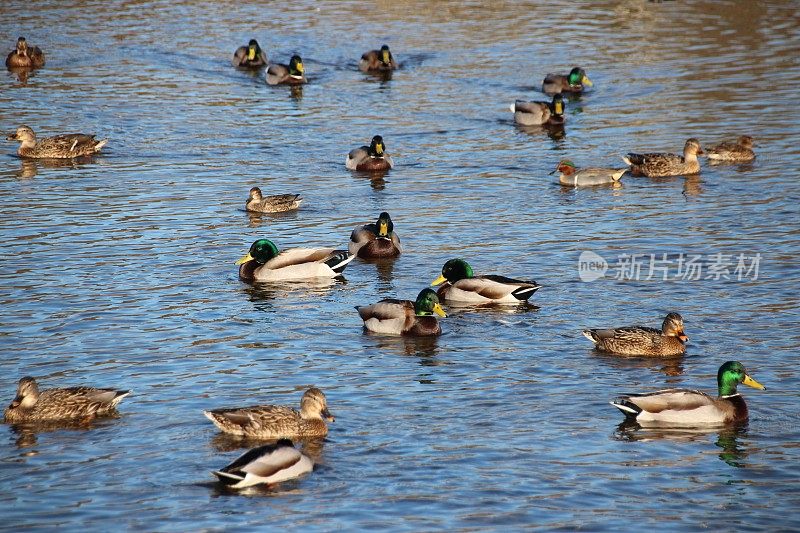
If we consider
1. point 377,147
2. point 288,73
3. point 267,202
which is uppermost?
point 288,73

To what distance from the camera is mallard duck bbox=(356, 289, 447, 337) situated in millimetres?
16719

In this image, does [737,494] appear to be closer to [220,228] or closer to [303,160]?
[220,228]

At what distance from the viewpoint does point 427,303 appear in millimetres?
16781

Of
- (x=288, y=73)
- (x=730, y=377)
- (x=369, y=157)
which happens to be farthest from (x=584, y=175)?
(x=288, y=73)

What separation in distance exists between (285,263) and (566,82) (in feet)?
48.0

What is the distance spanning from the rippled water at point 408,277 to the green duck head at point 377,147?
48 centimetres

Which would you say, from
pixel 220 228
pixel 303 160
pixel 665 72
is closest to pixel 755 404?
pixel 220 228

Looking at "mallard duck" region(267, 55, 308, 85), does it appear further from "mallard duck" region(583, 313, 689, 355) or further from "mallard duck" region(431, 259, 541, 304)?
"mallard duck" region(583, 313, 689, 355)

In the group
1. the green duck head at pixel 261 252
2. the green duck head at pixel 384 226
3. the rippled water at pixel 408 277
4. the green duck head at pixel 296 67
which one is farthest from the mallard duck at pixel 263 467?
the green duck head at pixel 296 67

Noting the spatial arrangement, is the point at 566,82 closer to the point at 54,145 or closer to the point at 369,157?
the point at 369,157

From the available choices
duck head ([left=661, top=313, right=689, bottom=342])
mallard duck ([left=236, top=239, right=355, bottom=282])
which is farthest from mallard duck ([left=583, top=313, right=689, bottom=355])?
mallard duck ([left=236, top=239, right=355, bottom=282])

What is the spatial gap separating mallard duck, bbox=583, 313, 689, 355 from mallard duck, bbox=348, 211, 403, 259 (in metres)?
5.07

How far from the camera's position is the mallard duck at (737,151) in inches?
1001

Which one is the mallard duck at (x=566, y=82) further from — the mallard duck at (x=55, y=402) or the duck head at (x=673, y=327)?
the mallard duck at (x=55, y=402)
